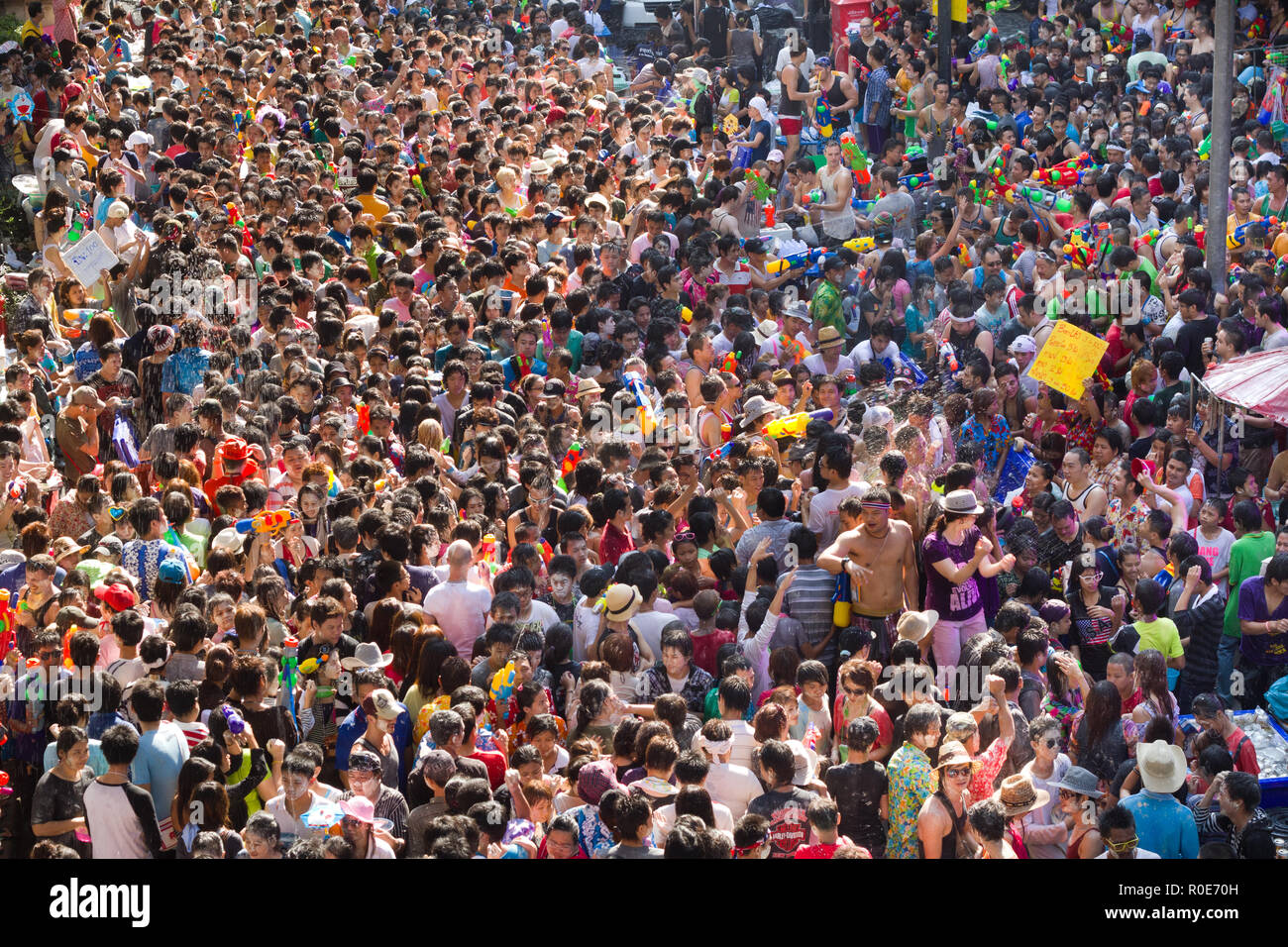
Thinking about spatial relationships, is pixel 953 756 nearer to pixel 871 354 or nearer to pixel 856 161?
pixel 871 354

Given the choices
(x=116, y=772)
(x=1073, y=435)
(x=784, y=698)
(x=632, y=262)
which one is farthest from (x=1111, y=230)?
(x=116, y=772)

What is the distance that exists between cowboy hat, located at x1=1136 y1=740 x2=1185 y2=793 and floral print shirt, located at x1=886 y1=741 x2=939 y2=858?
100 cm

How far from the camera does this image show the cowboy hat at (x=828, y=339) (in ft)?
38.7

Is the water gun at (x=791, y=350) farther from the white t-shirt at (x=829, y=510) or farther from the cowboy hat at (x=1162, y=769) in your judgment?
the cowboy hat at (x=1162, y=769)

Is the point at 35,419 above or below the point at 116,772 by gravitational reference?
above

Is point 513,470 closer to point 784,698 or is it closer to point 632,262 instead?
point 784,698

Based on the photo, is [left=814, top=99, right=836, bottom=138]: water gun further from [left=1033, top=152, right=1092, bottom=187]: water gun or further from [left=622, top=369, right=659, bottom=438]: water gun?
[left=622, top=369, right=659, bottom=438]: water gun

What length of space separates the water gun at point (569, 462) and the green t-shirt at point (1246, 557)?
3.99 meters

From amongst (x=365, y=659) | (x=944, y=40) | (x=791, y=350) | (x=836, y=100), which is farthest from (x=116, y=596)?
Answer: (x=944, y=40)

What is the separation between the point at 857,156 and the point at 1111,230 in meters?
4.38

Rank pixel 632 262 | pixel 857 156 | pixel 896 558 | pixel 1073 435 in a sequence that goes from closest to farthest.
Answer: pixel 896 558 < pixel 1073 435 < pixel 632 262 < pixel 857 156

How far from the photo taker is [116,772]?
6.69 metres

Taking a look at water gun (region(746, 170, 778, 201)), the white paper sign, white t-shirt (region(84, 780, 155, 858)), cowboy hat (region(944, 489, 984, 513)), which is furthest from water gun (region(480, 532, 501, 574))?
water gun (region(746, 170, 778, 201))

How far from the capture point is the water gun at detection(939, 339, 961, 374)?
12.1 metres
